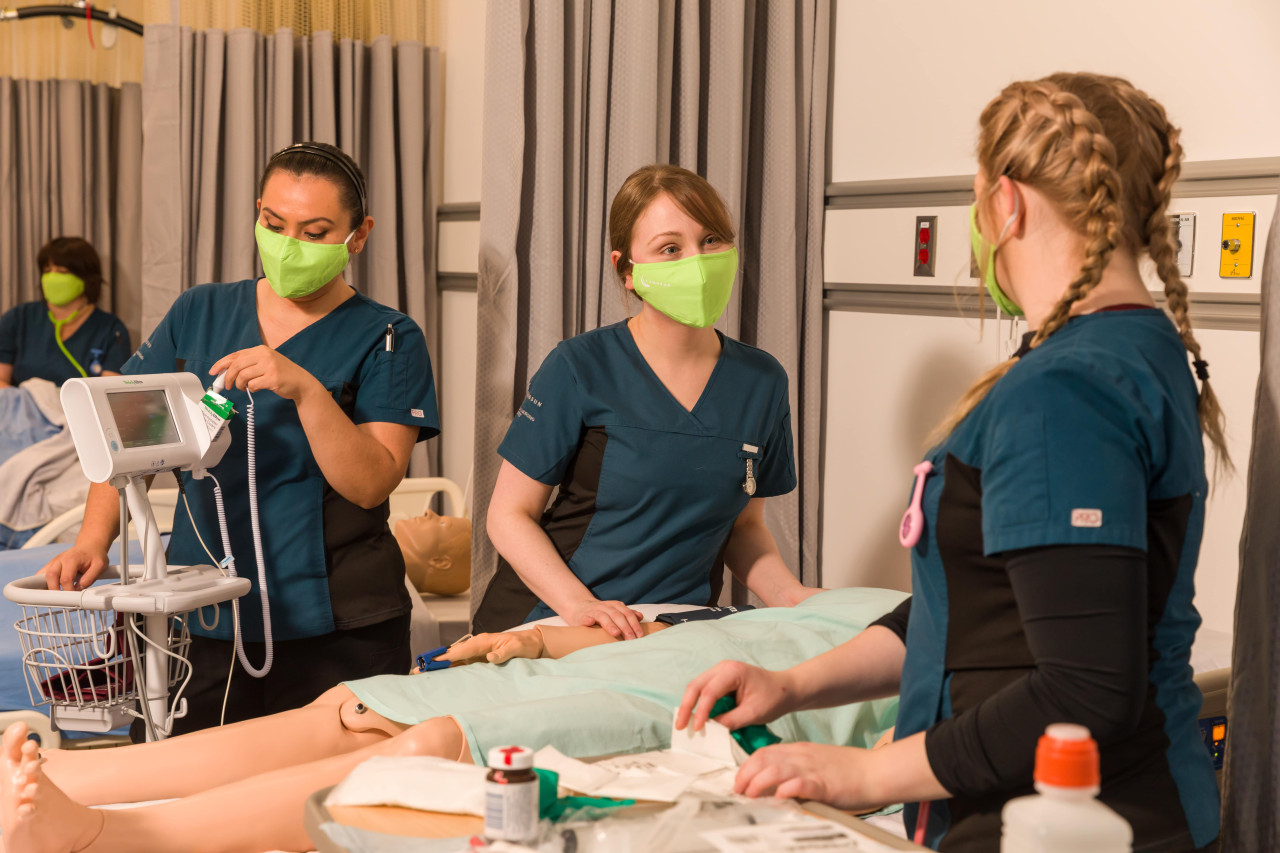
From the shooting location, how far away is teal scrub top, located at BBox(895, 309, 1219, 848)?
0.86 metres

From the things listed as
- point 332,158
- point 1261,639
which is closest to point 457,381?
point 332,158

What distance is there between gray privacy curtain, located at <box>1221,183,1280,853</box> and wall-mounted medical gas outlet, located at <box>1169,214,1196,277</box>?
85cm

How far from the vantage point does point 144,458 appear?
1.65 meters

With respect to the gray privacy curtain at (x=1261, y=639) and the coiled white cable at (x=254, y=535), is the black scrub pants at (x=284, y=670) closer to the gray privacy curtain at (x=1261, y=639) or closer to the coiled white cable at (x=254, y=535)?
the coiled white cable at (x=254, y=535)

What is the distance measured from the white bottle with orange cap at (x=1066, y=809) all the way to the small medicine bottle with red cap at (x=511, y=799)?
36 cm

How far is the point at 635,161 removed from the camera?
Answer: 264 centimetres

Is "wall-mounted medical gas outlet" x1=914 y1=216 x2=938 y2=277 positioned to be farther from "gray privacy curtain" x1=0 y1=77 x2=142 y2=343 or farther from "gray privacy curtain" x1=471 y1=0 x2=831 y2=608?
"gray privacy curtain" x1=0 y1=77 x2=142 y2=343

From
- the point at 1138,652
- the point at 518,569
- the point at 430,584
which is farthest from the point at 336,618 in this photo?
the point at 1138,652

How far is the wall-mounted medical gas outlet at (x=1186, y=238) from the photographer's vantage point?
2035 millimetres

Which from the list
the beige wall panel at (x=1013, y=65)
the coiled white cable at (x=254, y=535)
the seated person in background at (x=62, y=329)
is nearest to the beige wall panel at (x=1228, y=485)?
the beige wall panel at (x=1013, y=65)

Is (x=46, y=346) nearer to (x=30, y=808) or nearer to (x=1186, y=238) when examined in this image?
(x=30, y=808)

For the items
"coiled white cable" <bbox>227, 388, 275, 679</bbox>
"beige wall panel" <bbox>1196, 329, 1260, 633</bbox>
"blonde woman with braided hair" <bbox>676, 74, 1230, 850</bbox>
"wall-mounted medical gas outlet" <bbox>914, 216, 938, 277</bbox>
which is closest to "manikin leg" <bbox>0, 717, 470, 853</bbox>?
"coiled white cable" <bbox>227, 388, 275, 679</bbox>

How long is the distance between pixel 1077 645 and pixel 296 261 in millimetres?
1441

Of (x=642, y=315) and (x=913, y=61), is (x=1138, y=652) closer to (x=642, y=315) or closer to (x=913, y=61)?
(x=642, y=315)
